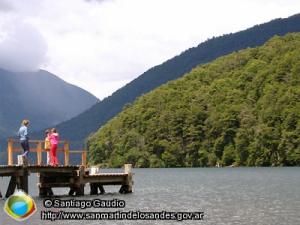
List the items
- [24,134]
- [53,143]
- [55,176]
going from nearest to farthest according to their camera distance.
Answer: [24,134]
[53,143]
[55,176]

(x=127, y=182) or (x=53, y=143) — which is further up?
(x=53, y=143)

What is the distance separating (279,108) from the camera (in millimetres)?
194875

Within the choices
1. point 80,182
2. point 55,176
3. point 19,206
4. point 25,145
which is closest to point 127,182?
point 80,182

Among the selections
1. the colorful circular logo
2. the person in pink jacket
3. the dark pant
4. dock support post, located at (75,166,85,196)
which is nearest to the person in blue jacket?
the dark pant

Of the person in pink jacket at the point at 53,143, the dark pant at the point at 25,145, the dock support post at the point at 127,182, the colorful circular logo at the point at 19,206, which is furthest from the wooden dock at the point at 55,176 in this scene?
the colorful circular logo at the point at 19,206

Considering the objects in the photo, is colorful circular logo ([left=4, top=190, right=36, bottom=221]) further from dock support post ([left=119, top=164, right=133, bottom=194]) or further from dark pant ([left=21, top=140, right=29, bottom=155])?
dock support post ([left=119, top=164, right=133, bottom=194])

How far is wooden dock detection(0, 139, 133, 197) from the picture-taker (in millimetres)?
50156

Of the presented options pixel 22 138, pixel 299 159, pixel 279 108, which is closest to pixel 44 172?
pixel 22 138

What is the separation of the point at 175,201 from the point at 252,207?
8.82m

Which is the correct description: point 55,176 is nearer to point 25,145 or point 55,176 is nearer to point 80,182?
point 80,182

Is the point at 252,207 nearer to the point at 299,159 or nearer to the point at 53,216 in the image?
the point at 53,216

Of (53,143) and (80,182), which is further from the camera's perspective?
(80,182)

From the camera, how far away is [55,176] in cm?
5541

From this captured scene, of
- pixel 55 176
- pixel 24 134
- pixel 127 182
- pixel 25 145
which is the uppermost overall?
pixel 24 134
